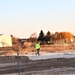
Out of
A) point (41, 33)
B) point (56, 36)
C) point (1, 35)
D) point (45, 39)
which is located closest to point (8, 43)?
point (1, 35)

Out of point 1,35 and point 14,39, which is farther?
point 14,39

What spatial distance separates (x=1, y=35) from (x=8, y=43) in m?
4.13

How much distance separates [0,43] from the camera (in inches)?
4215

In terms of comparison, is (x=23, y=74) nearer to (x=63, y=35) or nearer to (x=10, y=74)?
(x=10, y=74)

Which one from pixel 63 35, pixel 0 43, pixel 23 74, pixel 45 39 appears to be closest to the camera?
pixel 23 74

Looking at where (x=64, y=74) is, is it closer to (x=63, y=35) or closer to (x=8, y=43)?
(x=8, y=43)

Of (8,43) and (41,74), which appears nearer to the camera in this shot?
(41,74)

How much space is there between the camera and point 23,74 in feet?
62.0

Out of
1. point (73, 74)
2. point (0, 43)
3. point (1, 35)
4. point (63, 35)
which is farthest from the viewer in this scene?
point (63, 35)

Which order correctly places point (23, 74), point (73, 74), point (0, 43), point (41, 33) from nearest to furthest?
point (73, 74) < point (23, 74) < point (0, 43) < point (41, 33)

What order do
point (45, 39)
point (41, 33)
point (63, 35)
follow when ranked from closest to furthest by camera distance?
1. point (45, 39)
2. point (41, 33)
3. point (63, 35)

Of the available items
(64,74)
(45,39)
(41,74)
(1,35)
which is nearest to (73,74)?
(64,74)

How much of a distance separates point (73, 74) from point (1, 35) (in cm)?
9854

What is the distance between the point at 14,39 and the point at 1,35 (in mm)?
28639
